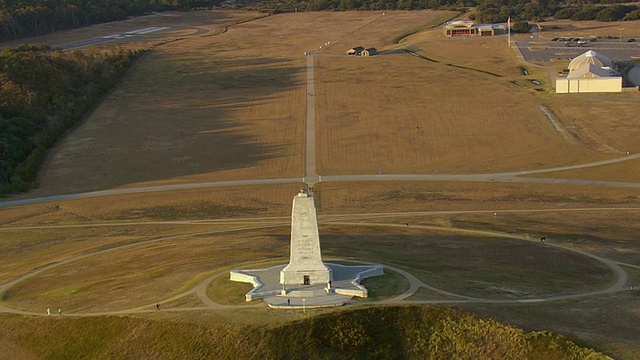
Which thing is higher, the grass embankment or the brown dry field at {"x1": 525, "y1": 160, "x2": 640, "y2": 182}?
the grass embankment

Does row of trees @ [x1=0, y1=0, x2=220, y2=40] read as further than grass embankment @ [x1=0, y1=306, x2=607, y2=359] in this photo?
Yes

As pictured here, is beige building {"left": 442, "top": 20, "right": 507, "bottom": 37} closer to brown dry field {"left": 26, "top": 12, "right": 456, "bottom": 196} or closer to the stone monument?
brown dry field {"left": 26, "top": 12, "right": 456, "bottom": 196}

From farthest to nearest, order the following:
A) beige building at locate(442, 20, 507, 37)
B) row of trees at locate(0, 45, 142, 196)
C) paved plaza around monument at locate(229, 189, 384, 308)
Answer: beige building at locate(442, 20, 507, 37), row of trees at locate(0, 45, 142, 196), paved plaza around monument at locate(229, 189, 384, 308)

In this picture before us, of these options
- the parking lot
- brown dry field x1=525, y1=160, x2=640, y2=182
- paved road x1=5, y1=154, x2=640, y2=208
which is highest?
the parking lot

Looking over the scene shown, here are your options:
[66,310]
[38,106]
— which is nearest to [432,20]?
[38,106]

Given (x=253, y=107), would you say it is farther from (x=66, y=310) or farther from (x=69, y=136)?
(x=66, y=310)

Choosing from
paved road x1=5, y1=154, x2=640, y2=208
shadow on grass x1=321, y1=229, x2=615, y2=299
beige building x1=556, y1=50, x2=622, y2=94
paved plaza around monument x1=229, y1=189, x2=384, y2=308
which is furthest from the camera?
beige building x1=556, y1=50, x2=622, y2=94

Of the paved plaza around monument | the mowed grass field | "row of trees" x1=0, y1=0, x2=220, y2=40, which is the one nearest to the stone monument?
the paved plaza around monument

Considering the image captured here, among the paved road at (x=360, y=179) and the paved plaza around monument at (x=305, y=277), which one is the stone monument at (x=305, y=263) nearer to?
the paved plaza around monument at (x=305, y=277)
